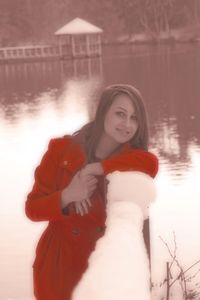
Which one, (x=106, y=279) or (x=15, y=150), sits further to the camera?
(x=15, y=150)

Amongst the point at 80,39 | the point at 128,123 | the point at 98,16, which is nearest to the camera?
the point at 128,123

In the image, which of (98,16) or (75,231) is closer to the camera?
(75,231)

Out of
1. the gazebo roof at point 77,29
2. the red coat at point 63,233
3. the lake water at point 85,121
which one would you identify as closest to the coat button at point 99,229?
the red coat at point 63,233

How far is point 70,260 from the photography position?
1.34 meters

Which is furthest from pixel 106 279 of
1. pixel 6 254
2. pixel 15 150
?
pixel 15 150

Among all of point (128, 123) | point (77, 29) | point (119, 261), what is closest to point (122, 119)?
point (128, 123)

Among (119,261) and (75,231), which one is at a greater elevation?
(119,261)

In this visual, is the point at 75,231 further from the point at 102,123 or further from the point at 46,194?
the point at 102,123

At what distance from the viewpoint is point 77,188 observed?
122 cm

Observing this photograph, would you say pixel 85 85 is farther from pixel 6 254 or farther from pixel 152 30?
pixel 152 30

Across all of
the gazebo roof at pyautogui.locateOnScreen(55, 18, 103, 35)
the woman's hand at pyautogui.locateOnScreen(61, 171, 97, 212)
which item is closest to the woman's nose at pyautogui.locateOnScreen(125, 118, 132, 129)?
the woman's hand at pyautogui.locateOnScreen(61, 171, 97, 212)

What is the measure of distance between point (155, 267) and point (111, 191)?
456 cm

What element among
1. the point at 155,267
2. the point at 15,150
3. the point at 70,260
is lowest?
the point at 15,150

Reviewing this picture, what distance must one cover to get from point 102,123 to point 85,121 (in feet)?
42.1
